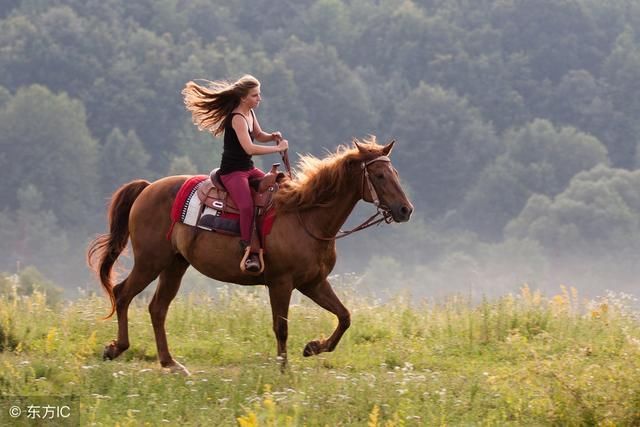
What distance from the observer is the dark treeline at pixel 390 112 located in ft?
352

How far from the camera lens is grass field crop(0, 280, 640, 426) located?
856cm

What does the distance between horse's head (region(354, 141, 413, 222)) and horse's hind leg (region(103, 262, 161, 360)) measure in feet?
7.14

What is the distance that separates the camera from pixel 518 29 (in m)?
141

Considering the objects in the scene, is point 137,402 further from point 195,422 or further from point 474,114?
point 474,114

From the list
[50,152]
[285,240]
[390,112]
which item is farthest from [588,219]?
[285,240]

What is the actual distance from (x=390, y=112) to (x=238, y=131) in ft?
394

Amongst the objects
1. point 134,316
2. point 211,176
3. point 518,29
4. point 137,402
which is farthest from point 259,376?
point 518,29

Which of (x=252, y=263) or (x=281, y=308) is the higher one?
(x=252, y=263)

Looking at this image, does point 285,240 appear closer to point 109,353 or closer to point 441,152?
point 109,353

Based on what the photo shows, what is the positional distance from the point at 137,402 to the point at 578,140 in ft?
382

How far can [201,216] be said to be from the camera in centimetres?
1073

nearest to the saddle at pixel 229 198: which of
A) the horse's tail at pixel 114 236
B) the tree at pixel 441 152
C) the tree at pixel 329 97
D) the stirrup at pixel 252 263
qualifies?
the stirrup at pixel 252 263

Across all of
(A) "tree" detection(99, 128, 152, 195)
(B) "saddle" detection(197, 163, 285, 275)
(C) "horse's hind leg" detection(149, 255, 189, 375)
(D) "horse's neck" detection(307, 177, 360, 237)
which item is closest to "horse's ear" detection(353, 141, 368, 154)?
(D) "horse's neck" detection(307, 177, 360, 237)

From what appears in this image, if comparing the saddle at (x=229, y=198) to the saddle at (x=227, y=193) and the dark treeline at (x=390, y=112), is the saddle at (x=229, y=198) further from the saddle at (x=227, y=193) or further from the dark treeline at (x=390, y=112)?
the dark treeline at (x=390, y=112)
